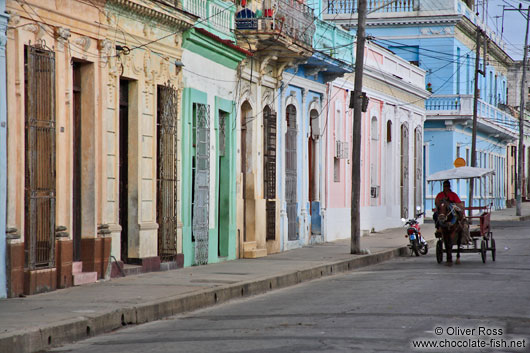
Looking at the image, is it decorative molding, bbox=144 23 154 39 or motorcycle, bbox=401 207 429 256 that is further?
motorcycle, bbox=401 207 429 256

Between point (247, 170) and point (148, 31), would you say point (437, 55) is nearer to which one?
point (247, 170)

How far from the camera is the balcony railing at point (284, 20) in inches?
883

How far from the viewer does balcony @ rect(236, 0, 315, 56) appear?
22391 mm

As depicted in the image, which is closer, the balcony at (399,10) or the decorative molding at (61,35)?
the decorative molding at (61,35)

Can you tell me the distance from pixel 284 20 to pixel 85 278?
10153mm

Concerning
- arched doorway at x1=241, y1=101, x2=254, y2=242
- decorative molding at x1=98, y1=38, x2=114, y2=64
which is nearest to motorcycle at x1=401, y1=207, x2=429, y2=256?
arched doorway at x1=241, y1=101, x2=254, y2=242

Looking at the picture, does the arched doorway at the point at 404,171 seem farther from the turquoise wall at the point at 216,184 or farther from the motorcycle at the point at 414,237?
the turquoise wall at the point at 216,184

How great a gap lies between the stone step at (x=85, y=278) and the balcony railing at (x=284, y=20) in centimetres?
861

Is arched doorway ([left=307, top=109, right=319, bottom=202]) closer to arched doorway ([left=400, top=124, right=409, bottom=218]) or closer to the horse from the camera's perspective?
the horse

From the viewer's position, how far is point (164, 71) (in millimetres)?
18375

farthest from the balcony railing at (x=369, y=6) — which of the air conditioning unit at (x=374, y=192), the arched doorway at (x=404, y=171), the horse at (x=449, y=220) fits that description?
the horse at (x=449, y=220)

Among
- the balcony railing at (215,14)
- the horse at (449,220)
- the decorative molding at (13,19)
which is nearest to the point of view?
the decorative molding at (13,19)

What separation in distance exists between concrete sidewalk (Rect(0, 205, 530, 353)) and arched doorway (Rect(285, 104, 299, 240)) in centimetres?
355

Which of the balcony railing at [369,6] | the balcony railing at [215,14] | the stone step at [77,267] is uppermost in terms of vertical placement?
the balcony railing at [369,6]
